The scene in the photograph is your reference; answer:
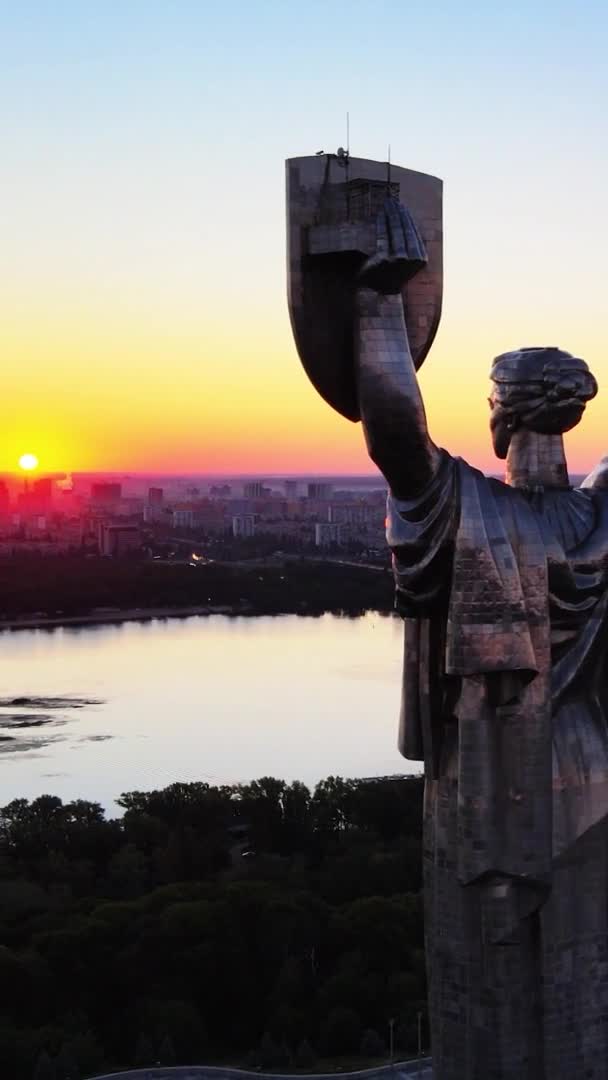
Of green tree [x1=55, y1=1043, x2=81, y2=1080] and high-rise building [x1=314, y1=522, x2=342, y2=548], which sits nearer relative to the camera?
green tree [x1=55, y1=1043, x2=81, y2=1080]

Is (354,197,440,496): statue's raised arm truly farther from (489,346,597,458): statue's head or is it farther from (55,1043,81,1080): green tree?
(55,1043,81,1080): green tree

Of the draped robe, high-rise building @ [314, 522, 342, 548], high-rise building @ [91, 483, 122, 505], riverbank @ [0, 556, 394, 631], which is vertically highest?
high-rise building @ [91, 483, 122, 505]

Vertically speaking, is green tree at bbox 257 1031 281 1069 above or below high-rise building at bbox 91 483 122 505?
below

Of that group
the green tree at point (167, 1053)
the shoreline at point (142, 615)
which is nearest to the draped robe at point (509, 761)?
the green tree at point (167, 1053)

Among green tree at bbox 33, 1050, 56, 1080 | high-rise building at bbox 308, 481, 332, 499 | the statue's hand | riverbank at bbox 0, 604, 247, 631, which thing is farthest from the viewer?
high-rise building at bbox 308, 481, 332, 499

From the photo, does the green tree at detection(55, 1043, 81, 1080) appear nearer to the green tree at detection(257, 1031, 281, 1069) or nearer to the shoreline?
the green tree at detection(257, 1031, 281, 1069)

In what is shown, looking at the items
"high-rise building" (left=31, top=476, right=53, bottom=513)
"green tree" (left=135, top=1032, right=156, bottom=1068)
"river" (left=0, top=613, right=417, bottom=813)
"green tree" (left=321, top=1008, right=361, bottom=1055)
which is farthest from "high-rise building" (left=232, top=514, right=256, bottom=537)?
"green tree" (left=135, top=1032, right=156, bottom=1068)

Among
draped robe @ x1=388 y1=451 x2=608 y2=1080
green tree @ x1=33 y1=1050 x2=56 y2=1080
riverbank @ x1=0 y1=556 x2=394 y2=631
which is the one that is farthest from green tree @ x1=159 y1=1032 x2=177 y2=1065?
riverbank @ x1=0 y1=556 x2=394 y2=631

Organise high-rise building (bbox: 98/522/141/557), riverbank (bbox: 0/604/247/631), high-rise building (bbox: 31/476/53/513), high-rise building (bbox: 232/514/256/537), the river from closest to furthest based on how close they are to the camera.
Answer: the river → riverbank (bbox: 0/604/247/631) → high-rise building (bbox: 98/522/141/557) → high-rise building (bbox: 232/514/256/537) → high-rise building (bbox: 31/476/53/513)

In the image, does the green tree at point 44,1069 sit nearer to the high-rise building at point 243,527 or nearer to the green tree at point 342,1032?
the green tree at point 342,1032
